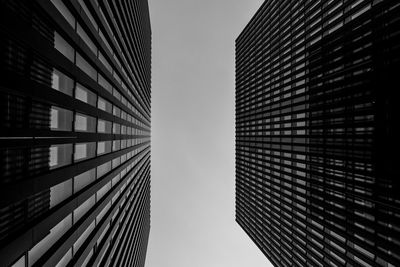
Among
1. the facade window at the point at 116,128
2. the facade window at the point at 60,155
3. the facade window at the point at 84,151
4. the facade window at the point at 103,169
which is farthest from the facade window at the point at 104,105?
the facade window at the point at 60,155

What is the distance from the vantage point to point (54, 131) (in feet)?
46.9

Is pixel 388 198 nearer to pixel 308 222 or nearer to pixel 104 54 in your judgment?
pixel 308 222

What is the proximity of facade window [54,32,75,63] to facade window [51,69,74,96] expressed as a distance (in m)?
1.45

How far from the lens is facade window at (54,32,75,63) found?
1491 centimetres

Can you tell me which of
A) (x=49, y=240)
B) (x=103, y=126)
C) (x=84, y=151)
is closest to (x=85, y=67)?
(x=103, y=126)

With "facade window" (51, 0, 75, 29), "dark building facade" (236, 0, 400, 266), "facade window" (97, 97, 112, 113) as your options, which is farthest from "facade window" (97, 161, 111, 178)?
"dark building facade" (236, 0, 400, 266)

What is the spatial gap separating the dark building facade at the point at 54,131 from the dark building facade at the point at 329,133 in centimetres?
2708

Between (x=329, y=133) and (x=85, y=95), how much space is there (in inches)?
1152

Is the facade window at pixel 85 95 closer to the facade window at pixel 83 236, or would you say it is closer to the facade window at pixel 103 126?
the facade window at pixel 103 126

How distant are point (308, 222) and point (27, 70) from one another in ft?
130

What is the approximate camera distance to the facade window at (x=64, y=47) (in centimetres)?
1491

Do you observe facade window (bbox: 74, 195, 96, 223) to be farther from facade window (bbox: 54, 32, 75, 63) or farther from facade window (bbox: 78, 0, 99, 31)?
facade window (bbox: 78, 0, 99, 31)

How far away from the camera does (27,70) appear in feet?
38.9

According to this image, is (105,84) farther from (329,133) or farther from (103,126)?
(329,133)
